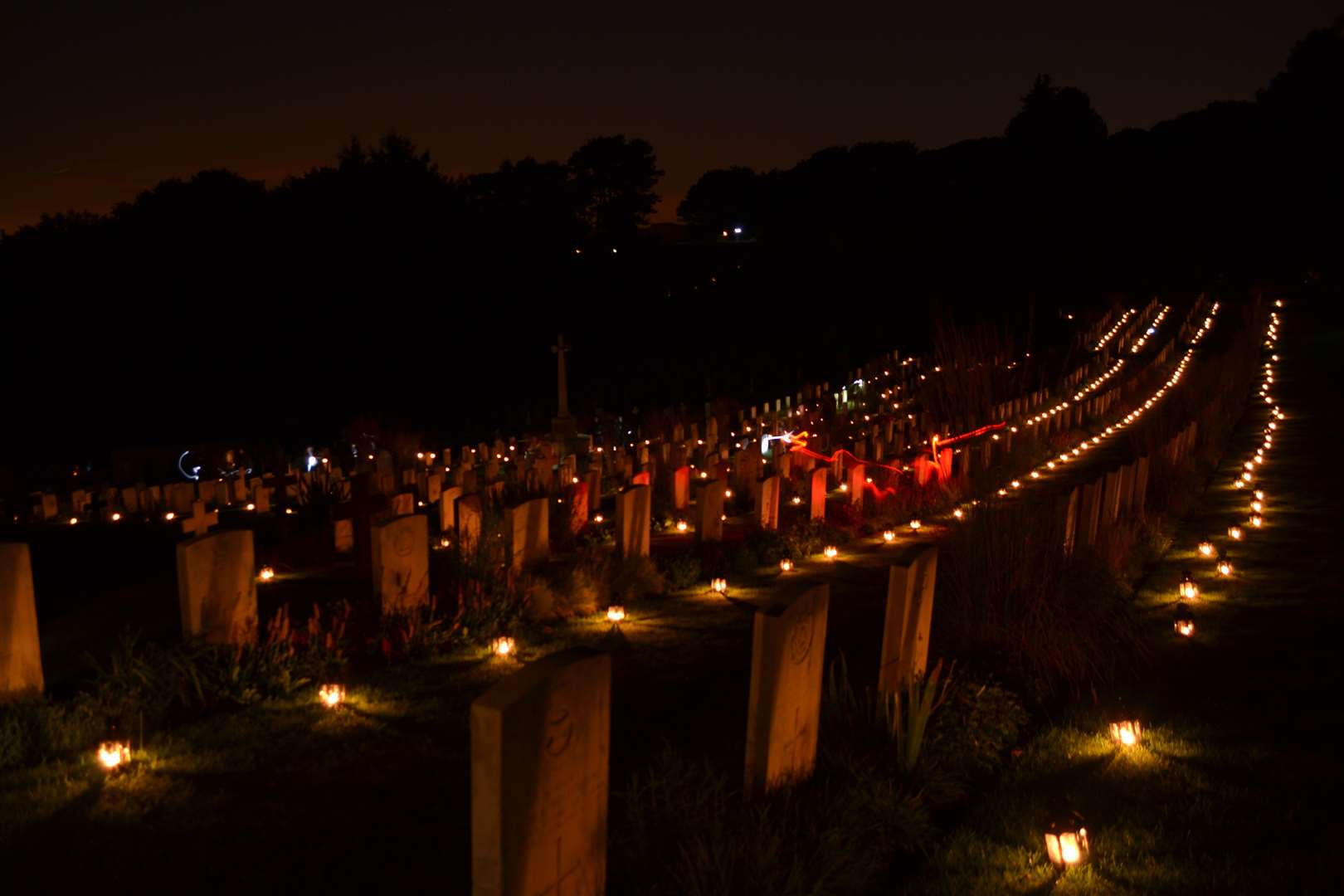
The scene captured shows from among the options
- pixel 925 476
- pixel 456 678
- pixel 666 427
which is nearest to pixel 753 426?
pixel 666 427

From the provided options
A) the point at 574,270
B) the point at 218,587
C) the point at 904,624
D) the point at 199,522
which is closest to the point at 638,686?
the point at 904,624

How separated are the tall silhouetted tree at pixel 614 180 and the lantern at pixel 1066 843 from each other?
130ft

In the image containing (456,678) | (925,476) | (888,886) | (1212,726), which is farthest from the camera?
(925,476)

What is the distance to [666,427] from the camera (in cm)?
1734

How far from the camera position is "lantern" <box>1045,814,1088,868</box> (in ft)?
13.0

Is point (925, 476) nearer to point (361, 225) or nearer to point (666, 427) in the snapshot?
point (666, 427)

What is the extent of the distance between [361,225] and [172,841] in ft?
90.7

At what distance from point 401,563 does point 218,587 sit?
1.10 m

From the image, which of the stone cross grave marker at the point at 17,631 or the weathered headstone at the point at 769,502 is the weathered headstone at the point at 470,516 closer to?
the weathered headstone at the point at 769,502

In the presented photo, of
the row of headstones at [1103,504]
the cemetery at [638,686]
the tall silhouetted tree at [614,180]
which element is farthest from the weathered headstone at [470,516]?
the tall silhouetted tree at [614,180]

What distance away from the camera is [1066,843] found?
3951mm

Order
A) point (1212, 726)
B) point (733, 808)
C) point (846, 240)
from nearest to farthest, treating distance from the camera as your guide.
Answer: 1. point (733, 808)
2. point (1212, 726)
3. point (846, 240)

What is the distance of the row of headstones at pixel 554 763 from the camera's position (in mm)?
3004

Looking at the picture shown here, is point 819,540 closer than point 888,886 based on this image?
No
